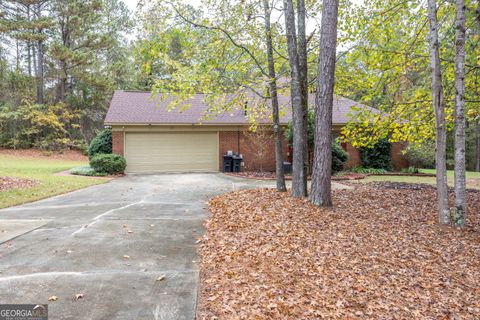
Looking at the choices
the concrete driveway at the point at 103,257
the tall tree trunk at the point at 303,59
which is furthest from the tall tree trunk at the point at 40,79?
the tall tree trunk at the point at 303,59

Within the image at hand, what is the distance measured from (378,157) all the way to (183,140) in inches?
395

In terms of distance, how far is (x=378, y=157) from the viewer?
15844mm

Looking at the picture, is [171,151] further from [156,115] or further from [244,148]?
[244,148]

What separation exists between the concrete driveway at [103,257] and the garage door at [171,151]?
7.33 metres

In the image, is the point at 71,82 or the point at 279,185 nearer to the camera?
the point at 279,185

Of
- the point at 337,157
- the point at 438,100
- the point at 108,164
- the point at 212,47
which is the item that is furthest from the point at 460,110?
the point at 108,164

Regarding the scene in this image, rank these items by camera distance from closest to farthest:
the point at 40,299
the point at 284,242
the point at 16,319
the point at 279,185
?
the point at 16,319
the point at 40,299
the point at 284,242
the point at 279,185

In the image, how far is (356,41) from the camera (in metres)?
8.25

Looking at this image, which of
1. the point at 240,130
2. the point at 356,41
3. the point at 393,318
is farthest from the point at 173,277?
the point at 240,130

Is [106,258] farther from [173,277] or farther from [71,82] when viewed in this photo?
[71,82]

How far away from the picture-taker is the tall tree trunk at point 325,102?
598cm

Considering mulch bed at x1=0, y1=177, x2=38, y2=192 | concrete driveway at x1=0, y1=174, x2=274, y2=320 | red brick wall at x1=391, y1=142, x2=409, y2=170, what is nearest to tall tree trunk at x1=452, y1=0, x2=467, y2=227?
concrete driveway at x1=0, y1=174, x2=274, y2=320

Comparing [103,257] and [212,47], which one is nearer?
[103,257]

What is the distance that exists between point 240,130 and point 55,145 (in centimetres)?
1785
